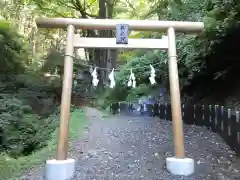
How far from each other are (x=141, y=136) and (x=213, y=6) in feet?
9.56

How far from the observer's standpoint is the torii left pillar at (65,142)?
11.8 ft

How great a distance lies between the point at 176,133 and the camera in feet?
12.8

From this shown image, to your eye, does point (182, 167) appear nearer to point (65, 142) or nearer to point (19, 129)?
point (65, 142)

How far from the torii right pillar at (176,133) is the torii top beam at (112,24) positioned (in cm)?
14

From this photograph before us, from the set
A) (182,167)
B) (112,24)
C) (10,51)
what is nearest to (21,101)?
(10,51)

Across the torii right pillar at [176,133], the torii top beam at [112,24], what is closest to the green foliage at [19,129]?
the torii top beam at [112,24]

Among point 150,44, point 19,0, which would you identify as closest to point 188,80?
point 150,44

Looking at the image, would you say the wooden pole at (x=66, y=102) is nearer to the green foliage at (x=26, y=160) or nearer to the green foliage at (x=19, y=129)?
the green foliage at (x=26, y=160)

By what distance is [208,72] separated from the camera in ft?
20.5

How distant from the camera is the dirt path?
148 inches

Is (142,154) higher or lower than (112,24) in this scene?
lower

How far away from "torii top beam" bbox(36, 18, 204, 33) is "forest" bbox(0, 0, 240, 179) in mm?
933

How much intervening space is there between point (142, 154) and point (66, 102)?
5.12 ft

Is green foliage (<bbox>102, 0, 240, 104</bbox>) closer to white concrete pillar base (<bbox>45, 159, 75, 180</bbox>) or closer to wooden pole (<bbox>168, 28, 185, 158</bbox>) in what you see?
wooden pole (<bbox>168, 28, 185, 158</bbox>)
